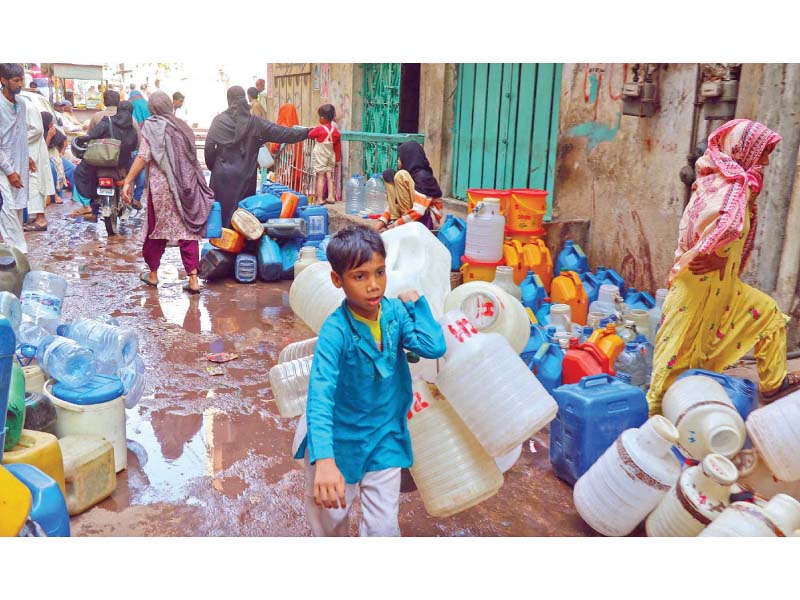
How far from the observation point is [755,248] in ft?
15.1

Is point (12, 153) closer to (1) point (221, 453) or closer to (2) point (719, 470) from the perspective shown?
(1) point (221, 453)

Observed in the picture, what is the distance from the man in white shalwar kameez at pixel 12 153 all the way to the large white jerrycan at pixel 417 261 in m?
4.73

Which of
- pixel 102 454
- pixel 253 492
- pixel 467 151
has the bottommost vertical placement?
pixel 253 492

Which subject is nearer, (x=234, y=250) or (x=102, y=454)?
(x=102, y=454)

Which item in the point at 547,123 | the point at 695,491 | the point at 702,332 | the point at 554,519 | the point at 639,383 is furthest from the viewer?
the point at 547,123

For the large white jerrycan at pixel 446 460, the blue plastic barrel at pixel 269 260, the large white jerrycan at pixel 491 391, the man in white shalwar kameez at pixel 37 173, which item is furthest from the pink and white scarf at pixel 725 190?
the man in white shalwar kameez at pixel 37 173

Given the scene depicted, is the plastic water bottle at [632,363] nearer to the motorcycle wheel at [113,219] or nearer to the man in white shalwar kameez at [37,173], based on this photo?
the motorcycle wheel at [113,219]

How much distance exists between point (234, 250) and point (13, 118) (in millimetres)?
2248

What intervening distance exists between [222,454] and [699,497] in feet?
7.35

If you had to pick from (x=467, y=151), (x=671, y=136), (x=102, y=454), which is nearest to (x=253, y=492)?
(x=102, y=454)

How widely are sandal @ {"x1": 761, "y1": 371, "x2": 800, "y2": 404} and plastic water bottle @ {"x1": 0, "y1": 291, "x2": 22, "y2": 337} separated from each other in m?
3.66

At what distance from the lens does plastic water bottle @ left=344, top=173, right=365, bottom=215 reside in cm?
1052
